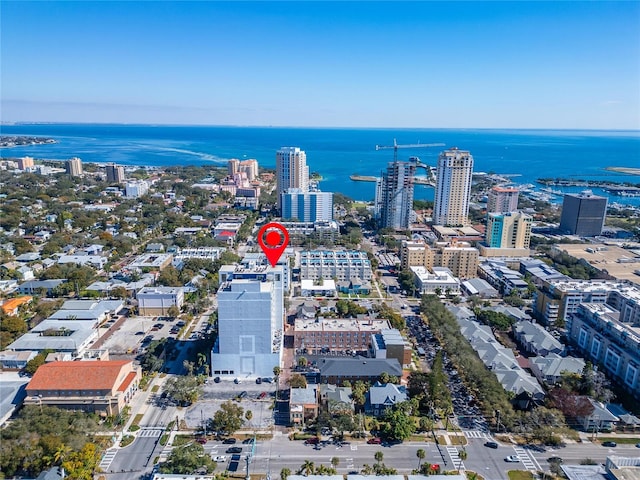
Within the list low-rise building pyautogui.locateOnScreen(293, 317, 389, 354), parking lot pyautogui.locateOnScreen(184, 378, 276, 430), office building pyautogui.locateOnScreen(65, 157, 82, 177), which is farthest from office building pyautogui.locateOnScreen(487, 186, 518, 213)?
office building pyautogui.locateOnScreen(65, 157, 82, 177)

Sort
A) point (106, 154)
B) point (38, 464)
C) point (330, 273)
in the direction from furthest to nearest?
point (106, 154) → point (330, 273) → point (38, 464)

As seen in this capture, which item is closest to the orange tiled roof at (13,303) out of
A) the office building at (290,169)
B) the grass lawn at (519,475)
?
the grass lawn at (519,475)

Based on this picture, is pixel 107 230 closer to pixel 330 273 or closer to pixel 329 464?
pixel 330 273

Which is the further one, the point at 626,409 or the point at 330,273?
the point at 330,273

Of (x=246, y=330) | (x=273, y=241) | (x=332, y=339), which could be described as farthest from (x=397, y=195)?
(x=246, y=330)

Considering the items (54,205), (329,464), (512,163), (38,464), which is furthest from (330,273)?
(512,163)

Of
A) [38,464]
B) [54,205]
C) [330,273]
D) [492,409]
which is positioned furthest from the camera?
[54,205]

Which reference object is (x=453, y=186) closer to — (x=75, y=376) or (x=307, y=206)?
(x=307, y=206)
